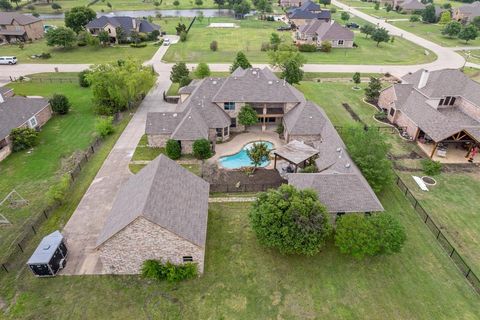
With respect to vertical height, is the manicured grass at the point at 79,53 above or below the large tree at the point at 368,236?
below

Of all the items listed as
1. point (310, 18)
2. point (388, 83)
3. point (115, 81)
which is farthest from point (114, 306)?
point (310, 18)

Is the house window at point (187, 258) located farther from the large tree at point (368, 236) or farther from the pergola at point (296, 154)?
the pergola at point (296, 154)

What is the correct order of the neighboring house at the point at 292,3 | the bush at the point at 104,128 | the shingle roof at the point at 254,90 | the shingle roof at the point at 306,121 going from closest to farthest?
the shingle roof at the point at 306,121 → the bush at the point at 104,128 → the shingle roof at the point at 254,90 → the neighboring house at the point at 292,3

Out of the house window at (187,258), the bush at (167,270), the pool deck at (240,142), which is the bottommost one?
the pool deck at (240,142)

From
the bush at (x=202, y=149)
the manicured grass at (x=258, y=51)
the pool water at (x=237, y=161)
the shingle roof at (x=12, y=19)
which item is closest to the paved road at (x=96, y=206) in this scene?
the bush at (x=202, y=149)

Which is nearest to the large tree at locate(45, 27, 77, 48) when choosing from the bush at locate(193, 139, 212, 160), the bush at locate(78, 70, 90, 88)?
the bush at locate(78, 70, 90, 88)

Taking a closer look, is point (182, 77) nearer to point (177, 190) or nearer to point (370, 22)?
point (177, 190)
